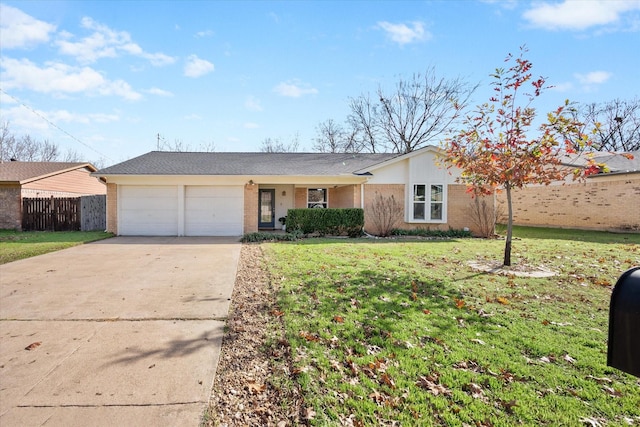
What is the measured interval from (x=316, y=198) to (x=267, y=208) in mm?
2871

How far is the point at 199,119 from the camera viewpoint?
2031 centimetres

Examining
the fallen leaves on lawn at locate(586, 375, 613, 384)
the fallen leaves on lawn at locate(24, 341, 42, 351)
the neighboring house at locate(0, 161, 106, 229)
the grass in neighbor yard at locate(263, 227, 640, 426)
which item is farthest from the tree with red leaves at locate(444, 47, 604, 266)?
the neighboring house at locate(0, 161, 106, 229)

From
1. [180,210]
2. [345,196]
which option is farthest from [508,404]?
[345,196]

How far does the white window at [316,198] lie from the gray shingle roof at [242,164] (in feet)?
5.74

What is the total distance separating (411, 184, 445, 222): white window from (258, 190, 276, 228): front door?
7.72 metres

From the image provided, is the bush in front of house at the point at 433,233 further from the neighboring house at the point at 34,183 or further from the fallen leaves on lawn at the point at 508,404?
the neighboring house at the point at 34,183

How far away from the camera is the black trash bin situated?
4.08 feet

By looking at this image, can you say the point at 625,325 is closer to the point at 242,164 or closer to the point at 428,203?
the point at 428,203

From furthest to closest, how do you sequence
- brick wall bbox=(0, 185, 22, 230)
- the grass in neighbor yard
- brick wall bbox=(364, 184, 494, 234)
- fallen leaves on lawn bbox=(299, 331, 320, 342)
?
brick wall bbox=(0, 185, 22, 230)
brick wall bbox=(364, 184, 494, 234)
fallen leaves on lawn bbox=(299, 331, 320, 342)
the grass in neighbor yard

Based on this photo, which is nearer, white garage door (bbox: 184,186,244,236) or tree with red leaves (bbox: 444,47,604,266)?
tree with red leaves (bbox: 444,47,604,266)

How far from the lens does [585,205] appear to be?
17.8m

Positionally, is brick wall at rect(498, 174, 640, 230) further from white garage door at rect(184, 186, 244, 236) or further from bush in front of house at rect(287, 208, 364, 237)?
white garage door at rect(184, 186, 244, 236)

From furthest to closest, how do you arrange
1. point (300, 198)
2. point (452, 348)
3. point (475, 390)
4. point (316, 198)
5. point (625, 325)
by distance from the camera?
point (316, 198), point (300, 198), point (452, 348), point (475, 390), point (625, 325)

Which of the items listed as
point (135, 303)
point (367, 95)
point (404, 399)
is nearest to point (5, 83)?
point (135, 303)
